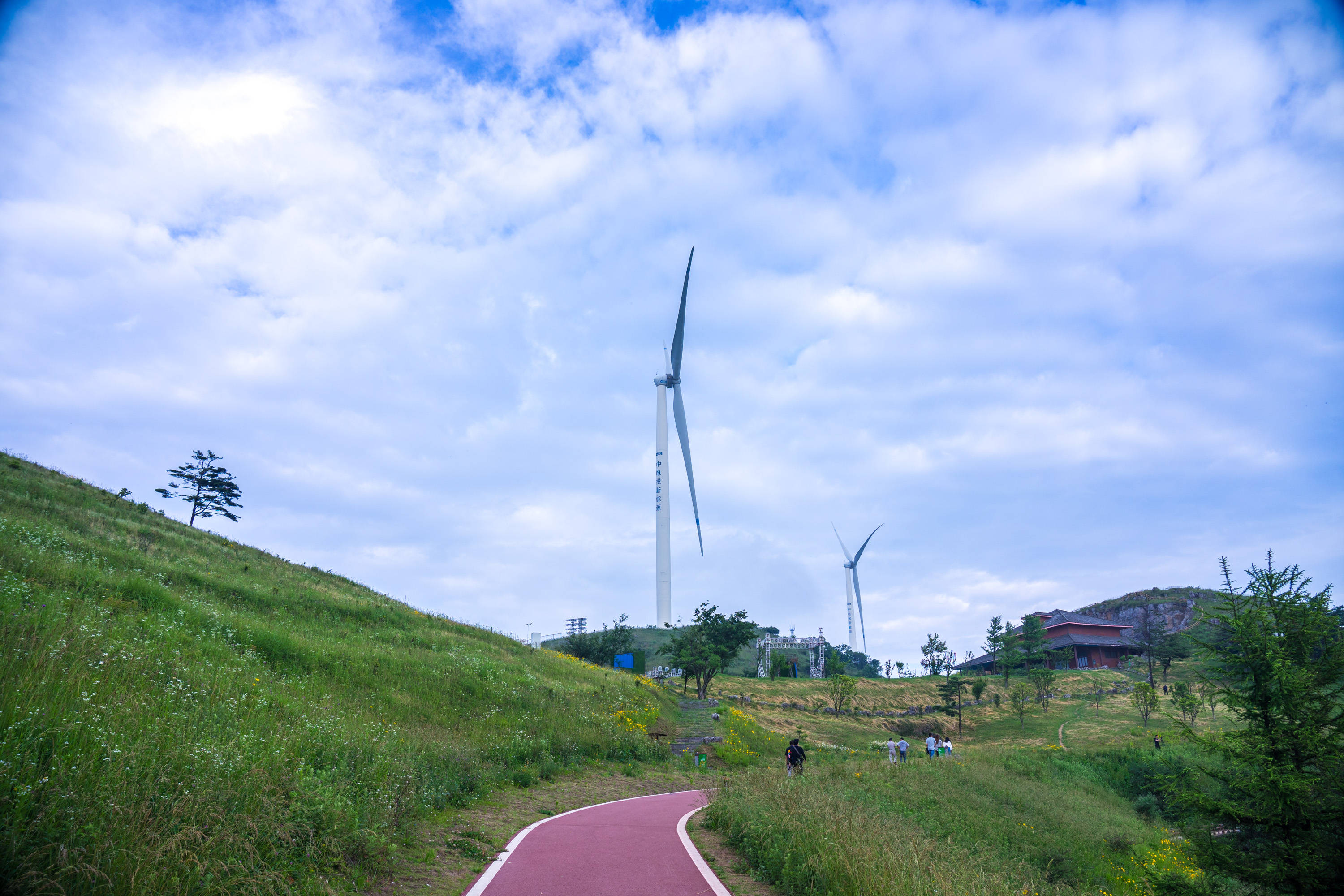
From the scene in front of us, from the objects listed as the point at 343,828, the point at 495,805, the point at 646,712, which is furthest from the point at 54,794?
the point at 646,712

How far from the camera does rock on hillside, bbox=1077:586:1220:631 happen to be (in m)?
117

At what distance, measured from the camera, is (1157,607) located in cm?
12094

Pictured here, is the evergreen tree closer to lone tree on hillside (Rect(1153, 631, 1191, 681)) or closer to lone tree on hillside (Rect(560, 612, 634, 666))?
lone tree on hillside (Rect(1153, 631, 1191, 681))

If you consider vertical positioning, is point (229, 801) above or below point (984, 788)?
above

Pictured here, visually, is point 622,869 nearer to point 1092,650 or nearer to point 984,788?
point 984,788

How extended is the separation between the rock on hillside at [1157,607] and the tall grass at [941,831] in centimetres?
10442

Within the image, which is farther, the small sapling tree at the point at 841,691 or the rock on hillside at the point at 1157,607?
the rock on hillside at the point at 1157,607

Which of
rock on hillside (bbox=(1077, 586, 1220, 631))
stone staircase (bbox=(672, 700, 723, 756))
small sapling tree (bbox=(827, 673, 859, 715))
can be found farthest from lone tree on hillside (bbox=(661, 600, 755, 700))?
rock on hillside (bbox=(1077, 586, 1220, 631))

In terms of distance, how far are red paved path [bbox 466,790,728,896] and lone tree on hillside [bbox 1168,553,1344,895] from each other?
10.2m

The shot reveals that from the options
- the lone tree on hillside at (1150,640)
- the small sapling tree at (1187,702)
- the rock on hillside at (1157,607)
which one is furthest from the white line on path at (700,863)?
the rock on hillside at (1157,607)

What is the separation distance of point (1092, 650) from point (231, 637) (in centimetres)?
10765

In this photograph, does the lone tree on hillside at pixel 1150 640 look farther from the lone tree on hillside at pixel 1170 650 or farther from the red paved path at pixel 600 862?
the red paved path at pixel 600 862

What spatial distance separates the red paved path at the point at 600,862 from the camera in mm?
8008

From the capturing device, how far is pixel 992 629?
82.4m
